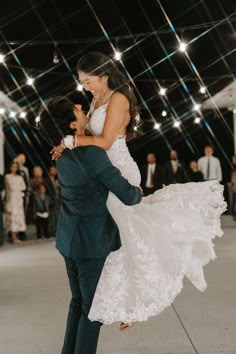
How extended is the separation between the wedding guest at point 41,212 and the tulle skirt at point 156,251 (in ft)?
28.9

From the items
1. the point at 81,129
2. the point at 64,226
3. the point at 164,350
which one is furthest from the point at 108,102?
the point at 164,350

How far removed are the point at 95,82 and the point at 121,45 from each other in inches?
488

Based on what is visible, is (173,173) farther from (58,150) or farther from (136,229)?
(58,150)

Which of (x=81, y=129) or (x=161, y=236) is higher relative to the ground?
(x=81, y=129)

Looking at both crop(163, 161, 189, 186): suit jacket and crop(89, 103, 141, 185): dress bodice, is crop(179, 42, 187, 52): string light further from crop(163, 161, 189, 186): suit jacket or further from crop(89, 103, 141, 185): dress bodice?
crop(89, 103, 141, 185): dress bodice

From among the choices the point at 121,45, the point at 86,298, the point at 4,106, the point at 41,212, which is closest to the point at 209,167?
the point at 121,45

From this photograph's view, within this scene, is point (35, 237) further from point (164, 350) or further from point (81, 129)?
point (81, 129)

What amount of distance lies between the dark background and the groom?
7.91m

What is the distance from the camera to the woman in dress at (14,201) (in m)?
11.8

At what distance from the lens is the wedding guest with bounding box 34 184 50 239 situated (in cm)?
1230

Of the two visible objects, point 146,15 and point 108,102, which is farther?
point 146,15

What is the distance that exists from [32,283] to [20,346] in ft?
8.41

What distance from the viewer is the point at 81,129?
132 inches

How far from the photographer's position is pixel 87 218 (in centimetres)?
328
